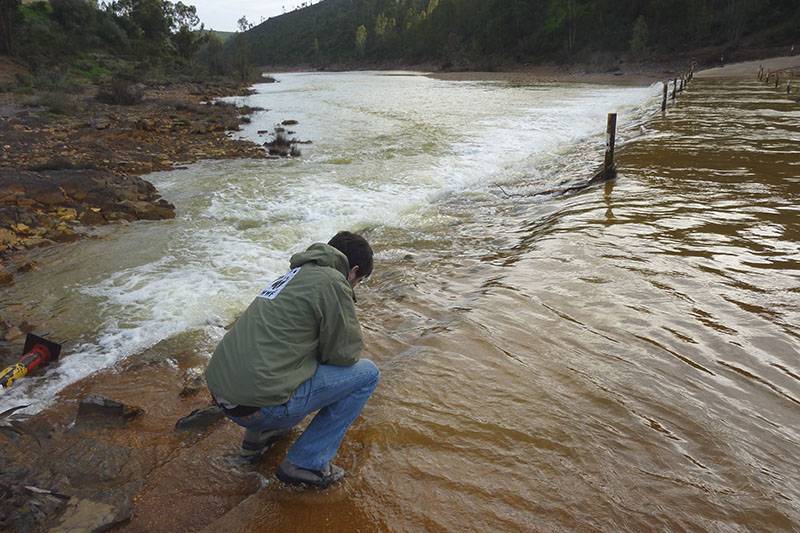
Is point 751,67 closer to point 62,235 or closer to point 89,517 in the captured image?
point 62,235

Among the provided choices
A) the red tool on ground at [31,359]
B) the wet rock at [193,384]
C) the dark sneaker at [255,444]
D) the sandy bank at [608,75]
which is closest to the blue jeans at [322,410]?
the dark sneaker at [255,444]

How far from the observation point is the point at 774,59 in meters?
43.6

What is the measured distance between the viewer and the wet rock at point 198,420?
10.8ft

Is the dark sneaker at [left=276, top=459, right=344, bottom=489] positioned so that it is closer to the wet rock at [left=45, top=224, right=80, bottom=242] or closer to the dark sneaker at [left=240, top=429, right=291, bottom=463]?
the dark sneaker at [left=240, top=429, right=291, bottom=463]

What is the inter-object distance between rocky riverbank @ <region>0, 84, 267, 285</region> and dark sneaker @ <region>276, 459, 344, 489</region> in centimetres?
538

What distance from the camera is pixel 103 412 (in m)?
3.39

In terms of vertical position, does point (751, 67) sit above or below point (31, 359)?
above

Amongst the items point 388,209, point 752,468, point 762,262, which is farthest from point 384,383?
point 388,209

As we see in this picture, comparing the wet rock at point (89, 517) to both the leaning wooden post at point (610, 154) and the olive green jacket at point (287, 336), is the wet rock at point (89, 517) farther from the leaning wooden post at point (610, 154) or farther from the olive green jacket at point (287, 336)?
the leaning wooden post at point (610, 154)

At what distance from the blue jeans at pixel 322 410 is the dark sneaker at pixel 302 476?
28 mm

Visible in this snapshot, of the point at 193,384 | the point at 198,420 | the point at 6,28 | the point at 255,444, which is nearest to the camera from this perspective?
the point at 255,444

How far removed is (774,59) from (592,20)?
35587 mm

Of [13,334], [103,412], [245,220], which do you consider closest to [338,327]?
[103,412]

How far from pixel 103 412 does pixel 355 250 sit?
2309mm
